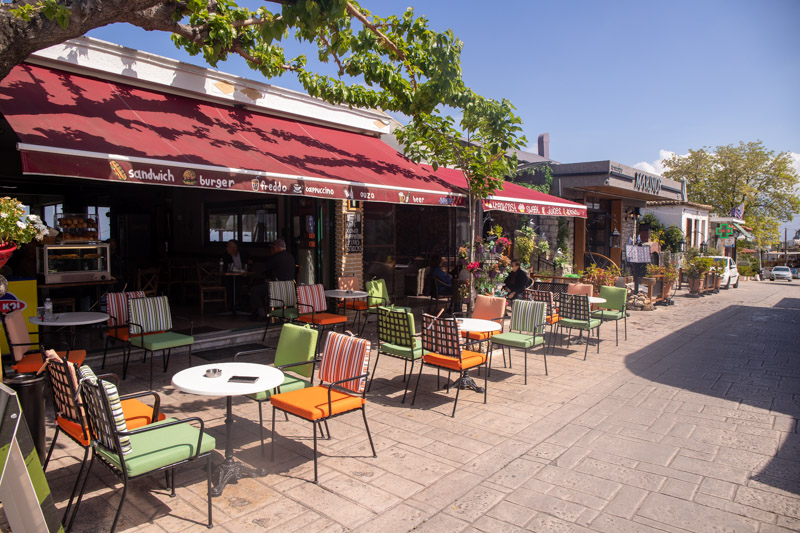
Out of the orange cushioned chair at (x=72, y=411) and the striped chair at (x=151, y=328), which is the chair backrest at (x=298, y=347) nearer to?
the orange cushioned chair at (x=72, y=411)

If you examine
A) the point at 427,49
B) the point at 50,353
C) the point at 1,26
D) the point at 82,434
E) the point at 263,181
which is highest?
the point at 427,49

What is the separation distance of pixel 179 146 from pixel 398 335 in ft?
10.4

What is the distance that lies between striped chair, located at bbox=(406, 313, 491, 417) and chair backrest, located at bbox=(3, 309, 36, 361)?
3.75 m

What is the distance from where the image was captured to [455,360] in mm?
5309

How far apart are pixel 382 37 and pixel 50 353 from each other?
5097 millimetres

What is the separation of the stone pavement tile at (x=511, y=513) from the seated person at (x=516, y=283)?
213 inches

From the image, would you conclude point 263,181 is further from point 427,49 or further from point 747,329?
point 747,329

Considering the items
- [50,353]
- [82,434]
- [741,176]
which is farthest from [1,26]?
[741,176]

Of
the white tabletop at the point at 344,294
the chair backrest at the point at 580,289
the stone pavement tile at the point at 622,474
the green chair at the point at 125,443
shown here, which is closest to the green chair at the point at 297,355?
the green chair at the point at 125,443

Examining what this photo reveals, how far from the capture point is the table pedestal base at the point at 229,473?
11.5 ft

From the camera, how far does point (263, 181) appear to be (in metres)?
5.82

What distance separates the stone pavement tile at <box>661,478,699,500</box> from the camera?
354cm

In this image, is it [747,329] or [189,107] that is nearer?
[189,107]

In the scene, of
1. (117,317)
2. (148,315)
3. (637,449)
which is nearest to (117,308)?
(117,317)
